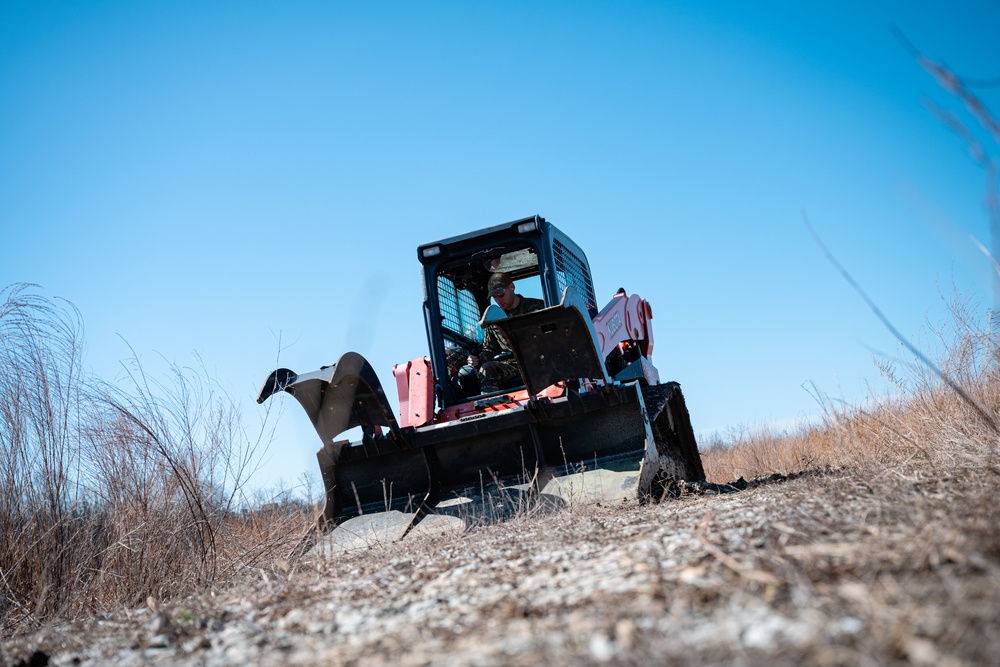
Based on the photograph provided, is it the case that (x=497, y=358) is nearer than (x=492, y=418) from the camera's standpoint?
No

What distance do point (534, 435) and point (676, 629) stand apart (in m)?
4.28

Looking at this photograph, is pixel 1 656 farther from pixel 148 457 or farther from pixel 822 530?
pixel 822 530

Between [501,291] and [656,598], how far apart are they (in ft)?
16.6

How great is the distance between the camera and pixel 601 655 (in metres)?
1.85

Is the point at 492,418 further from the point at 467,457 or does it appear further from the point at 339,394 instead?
the point at 339,394

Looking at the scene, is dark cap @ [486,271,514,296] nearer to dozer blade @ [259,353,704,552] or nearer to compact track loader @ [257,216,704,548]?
compact track loader @ [257,216,704,548]

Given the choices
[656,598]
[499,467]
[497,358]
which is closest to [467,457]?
[499,467]

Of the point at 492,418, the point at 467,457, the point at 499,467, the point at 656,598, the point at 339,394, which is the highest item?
the point at 339,394

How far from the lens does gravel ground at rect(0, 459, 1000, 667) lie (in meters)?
1.75

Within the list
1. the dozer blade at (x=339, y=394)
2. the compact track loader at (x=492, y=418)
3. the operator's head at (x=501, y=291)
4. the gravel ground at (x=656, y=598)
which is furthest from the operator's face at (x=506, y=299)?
the gravel ground at (x=656, y=598)

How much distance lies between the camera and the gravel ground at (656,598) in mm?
1749

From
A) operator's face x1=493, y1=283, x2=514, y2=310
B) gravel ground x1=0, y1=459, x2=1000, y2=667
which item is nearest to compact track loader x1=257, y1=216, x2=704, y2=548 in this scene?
operator's face x1=493, y1=283, x2=514, y2=310

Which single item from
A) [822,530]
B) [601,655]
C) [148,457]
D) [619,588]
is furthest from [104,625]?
[822,530]

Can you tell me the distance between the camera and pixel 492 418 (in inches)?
243
